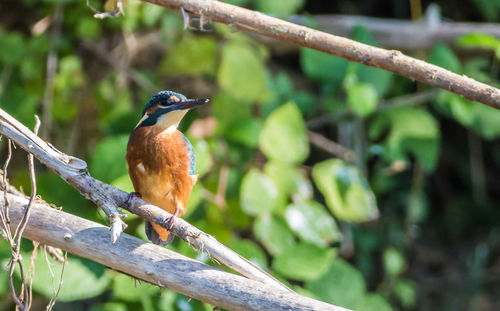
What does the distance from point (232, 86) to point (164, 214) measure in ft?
4.81

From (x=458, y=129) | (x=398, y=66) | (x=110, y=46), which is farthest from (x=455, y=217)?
(x=398, y=66)

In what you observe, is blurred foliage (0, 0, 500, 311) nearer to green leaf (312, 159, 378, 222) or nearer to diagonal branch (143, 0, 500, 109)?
green leaf (312, 159, 378, 222)

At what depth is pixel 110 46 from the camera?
10.5ft

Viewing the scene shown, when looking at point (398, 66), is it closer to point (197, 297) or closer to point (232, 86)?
point (197, 297)

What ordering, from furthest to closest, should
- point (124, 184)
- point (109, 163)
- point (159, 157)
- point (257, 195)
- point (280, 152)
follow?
1. point (280, 152)
2. point (257, 195)
3. point (109, 163)
4. point (124, 184)
5. point (159, 157)

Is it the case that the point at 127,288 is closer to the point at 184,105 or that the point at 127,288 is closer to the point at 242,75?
the point at 184,105

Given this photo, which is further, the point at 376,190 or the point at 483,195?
the point at 483,195

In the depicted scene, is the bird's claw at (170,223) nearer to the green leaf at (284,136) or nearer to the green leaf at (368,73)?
the green leaf at (284,136)

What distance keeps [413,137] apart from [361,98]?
1.52 feet

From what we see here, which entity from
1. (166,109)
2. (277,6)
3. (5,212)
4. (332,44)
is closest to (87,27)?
(277,6)

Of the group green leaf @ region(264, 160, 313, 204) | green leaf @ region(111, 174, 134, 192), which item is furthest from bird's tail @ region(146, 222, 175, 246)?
green leaf @ region(264, 160, 313, 204)

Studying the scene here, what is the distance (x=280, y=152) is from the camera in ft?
7.63

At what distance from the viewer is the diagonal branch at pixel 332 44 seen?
1189 mm

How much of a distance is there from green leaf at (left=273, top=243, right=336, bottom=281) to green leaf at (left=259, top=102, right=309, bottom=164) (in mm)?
454
